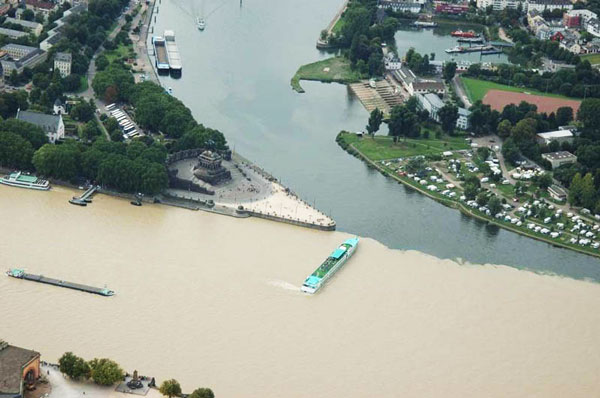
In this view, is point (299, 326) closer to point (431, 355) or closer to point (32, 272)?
point (431, 355)

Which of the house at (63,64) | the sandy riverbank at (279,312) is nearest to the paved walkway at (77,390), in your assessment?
the sandy riverbank at (279,312)

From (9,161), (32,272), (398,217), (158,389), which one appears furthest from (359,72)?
(158,389)

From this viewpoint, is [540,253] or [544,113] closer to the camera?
[540,253]

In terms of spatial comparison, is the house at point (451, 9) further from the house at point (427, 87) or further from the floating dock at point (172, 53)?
the floating dock at point (172, 53)

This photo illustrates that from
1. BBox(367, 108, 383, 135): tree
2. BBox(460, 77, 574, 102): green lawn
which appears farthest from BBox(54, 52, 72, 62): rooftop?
BBox(460, 77, 574, 102): green lawn

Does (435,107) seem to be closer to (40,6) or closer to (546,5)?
(546,5)

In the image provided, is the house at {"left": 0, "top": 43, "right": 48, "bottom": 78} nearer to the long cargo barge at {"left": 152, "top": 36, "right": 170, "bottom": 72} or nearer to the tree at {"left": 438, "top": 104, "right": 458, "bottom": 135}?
the long cargo barge at {"left": 152, "top": 36, "right": 170, "bottom": 72}
